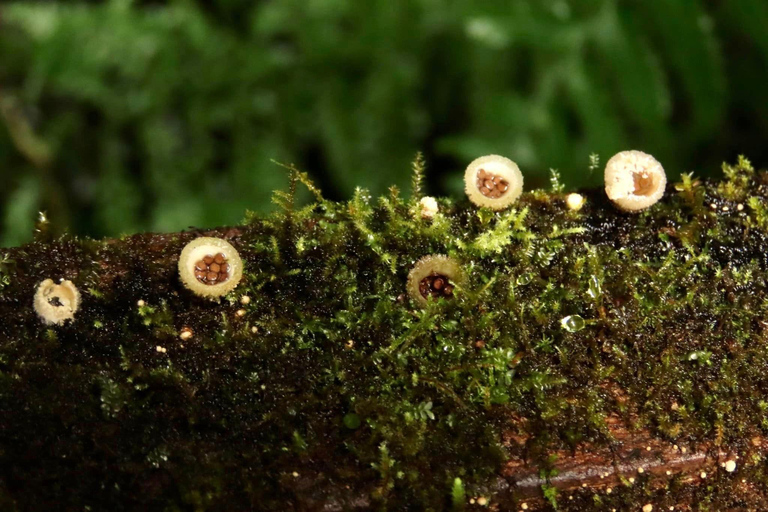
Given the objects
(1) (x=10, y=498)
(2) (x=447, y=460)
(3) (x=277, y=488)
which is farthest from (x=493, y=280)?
(1) (x=10, y=498)

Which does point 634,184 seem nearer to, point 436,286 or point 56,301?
point 436,286

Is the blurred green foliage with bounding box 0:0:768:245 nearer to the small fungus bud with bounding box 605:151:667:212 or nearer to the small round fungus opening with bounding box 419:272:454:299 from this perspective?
the small fungus bud with bounding box 605:151:667:212

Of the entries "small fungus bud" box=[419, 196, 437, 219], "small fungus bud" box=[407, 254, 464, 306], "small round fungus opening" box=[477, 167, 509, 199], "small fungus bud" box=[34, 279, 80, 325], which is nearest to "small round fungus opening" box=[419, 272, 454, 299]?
"small fungus bud" box=[407, 254, 464, 306]

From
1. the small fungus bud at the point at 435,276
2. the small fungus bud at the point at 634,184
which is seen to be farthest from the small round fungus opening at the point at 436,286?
the small fungus bud at the point at 634,184

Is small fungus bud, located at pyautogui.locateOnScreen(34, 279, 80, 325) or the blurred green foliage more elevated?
the blurred green foliage

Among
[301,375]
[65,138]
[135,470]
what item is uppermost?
[65,138]

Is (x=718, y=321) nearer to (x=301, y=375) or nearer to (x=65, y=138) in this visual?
(x=301, y=375)
